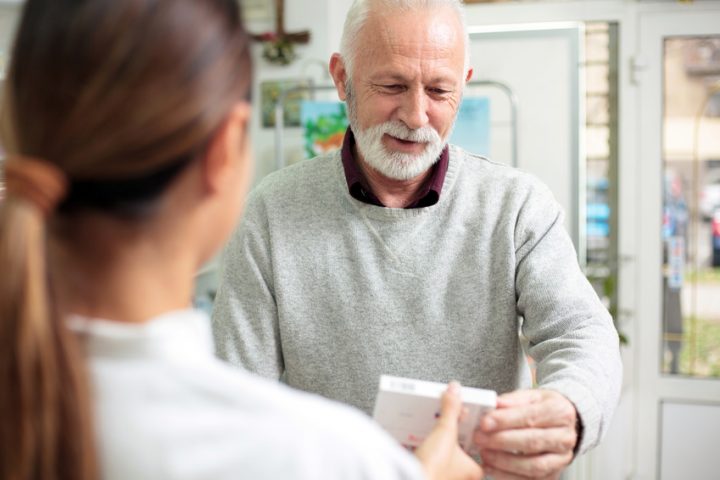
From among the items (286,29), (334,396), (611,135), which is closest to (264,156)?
(286,29)

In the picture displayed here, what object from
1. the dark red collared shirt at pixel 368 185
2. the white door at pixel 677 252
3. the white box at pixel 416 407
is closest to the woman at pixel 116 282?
the white box at pixel 416 407

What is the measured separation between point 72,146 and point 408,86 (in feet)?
3.14

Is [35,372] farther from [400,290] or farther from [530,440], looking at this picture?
[400,290]

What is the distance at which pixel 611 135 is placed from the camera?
3.94 metres

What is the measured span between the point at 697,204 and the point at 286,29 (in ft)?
7.51

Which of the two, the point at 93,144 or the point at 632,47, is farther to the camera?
the point at 632,47

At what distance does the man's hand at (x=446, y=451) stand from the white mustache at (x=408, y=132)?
641mm

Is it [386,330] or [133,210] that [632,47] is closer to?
[386,330]

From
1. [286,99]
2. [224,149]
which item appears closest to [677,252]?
[286,99]

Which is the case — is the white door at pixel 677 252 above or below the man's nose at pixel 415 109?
below

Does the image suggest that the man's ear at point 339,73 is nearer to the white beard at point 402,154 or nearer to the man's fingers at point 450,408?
the white beard at point 402,154

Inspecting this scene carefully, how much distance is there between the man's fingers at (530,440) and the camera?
107 centimetres

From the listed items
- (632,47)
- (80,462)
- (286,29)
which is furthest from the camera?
(286,29)

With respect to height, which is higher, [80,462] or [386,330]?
[80,462]
